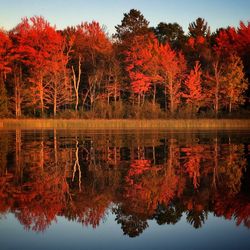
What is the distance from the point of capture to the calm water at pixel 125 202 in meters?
8.64

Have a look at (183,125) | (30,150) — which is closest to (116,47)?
(183,125)

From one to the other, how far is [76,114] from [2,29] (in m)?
14.5

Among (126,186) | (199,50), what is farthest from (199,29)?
(126,186)

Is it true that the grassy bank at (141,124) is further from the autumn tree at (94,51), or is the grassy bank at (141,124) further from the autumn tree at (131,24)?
the autumn tree at (131,24)

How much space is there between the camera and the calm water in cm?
864

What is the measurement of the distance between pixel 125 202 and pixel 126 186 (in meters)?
2.01

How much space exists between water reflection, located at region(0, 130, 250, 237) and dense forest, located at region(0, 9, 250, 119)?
87.6ft

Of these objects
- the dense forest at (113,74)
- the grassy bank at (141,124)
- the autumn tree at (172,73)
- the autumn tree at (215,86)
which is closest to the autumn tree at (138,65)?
the dense forest at (113,74)

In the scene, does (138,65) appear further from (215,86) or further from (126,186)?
(126,186)

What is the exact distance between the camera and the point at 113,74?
52.4m

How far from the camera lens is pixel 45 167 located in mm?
17000

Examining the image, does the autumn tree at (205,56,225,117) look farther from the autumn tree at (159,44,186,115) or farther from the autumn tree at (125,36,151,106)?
the autumn tree at (125,36,151,106)

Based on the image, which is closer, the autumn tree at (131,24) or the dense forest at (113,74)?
the dense forest at (113,74)

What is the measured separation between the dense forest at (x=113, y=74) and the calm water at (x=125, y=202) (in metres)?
29.1
